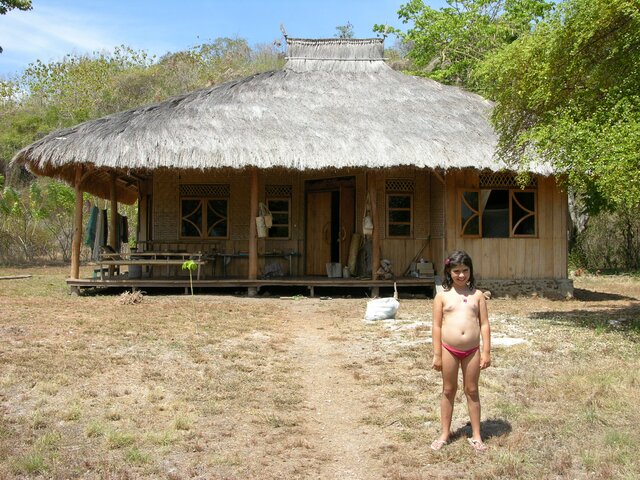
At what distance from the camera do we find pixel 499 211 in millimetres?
13898

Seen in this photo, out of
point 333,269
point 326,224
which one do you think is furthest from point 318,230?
point 333,269

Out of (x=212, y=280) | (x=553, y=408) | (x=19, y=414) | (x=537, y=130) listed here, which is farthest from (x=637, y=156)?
(x=212, y=280)

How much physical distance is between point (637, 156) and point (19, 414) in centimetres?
647

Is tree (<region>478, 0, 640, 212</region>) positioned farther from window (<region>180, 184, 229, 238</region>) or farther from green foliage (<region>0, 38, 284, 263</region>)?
green foliage (<region>0, 38, 284, 263</region>)

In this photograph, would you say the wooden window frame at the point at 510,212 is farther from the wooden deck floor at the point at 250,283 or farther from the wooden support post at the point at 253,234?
→ the wooden support post at the point at 253,234

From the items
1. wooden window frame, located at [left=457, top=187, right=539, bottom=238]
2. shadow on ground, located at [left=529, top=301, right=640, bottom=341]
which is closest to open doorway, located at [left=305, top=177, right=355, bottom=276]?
wooden window frame, located at [left=457, top=187, right=539, bottom=238]

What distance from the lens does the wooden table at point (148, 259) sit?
13391 mm

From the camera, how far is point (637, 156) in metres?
7.48

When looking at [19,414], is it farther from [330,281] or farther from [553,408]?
[330,281]

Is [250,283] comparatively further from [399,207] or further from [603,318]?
[603,318]

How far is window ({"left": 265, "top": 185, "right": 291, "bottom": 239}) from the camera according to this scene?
15234mm

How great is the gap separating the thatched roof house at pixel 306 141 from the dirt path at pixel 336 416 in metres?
5.56

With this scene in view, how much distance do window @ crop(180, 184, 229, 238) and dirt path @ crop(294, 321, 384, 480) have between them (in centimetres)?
729

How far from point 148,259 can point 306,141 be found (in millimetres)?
4114
